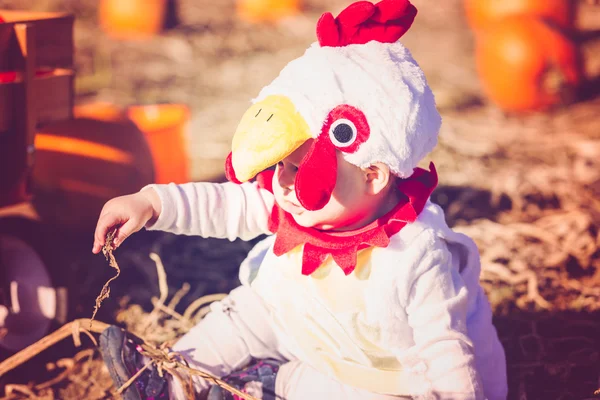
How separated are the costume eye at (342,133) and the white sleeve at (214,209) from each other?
0.40m

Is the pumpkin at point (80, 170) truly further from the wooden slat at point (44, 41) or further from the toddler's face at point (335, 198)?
the toddler's face at point (335, 198)

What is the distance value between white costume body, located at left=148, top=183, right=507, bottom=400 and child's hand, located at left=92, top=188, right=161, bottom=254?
5cm

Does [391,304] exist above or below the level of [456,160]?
above

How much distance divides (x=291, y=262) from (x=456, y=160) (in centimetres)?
190

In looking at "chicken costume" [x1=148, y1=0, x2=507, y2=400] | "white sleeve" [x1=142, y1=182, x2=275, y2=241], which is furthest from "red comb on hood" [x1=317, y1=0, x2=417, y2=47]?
"white sleeve" [x1=142, y1=182, x2=275, y2=241]

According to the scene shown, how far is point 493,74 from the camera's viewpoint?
12.3ft

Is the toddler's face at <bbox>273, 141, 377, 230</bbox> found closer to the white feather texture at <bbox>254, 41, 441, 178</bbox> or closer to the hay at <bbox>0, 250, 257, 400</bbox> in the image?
the white feather texture at <bbox>254, 41, 441, 178</bbox>

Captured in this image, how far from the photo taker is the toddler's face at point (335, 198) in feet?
4.58

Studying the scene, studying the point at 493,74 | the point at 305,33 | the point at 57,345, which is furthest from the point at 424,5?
the point at 57,345

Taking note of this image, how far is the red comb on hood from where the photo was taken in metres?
1.36

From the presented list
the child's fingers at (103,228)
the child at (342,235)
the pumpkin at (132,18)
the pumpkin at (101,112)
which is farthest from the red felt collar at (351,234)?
the pumpkin at (132,18)

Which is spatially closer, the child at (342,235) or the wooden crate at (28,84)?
the child at (342,235)

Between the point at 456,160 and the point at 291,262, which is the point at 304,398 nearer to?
the point at 291,262

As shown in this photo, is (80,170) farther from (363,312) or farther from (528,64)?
(528,64)
